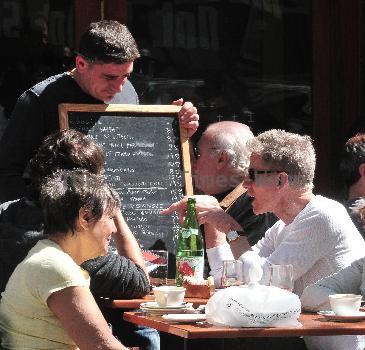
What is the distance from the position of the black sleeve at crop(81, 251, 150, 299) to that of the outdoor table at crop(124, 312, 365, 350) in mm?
510

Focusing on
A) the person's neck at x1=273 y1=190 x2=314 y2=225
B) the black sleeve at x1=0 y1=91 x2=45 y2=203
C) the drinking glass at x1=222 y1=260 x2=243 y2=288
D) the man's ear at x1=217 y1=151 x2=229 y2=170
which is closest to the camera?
the drinking glass at x1=222 y1=260 x2=243 y2=288

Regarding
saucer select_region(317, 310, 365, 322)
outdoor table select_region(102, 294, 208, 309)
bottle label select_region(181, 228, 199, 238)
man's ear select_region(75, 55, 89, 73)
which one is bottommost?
outdoor table select_region(102, 294, 208, 309)

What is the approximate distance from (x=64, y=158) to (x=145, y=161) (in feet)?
3.83

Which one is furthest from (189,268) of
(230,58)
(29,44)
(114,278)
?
(230,58)

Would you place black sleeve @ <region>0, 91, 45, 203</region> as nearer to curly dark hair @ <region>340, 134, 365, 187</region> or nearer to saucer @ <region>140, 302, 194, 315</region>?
saucer @ <region>140, 302, 194, 315</region>

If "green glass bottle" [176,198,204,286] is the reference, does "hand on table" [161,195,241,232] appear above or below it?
above

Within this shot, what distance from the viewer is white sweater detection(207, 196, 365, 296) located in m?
5.19

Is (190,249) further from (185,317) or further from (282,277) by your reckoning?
(185,317)

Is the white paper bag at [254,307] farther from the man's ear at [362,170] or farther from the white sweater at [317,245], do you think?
the man's ear at [362,170]

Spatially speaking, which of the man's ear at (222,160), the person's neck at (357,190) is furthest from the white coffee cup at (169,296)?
→ the person's neck at (357,190)

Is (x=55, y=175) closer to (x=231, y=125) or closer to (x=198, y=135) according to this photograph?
(x=231, y=125)

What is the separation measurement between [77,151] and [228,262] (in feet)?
2.46

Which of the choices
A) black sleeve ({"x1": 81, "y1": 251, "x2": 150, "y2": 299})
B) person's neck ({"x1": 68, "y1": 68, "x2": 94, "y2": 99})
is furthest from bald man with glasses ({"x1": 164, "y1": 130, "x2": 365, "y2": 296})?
person's neck ({"x1": 68, "y1": 68, "x2": 94, "y2": 99})

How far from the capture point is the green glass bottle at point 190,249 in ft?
17.4
